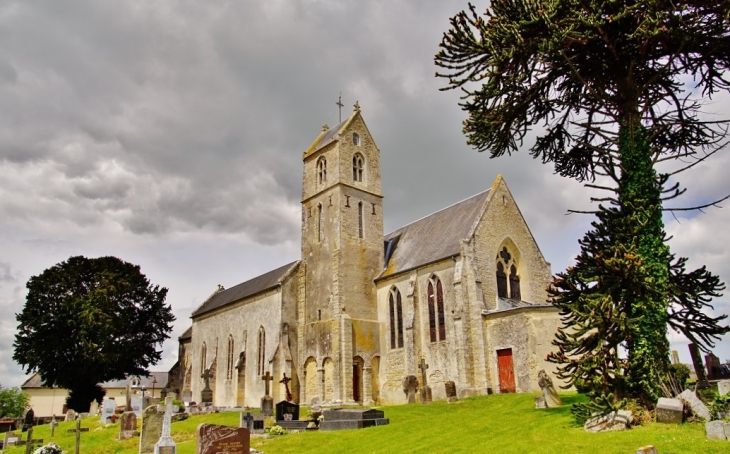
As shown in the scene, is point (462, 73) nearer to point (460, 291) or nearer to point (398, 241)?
point (460, 291)

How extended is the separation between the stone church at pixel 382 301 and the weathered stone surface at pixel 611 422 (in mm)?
11146

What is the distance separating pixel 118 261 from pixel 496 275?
31696 millimetres

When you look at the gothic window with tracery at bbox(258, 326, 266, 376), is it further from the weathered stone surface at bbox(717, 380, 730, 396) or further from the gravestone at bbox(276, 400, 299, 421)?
the weathered stone surface at bbox(717, 380, 730, 396)

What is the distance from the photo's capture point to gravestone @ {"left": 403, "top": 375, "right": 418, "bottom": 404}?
2656 cm

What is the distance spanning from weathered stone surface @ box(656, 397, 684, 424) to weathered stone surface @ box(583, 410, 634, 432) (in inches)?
23.5

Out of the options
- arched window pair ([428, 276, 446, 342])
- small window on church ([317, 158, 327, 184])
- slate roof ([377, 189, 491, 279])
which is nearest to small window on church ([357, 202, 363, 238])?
slate roof ([377, 189, 491, 279])

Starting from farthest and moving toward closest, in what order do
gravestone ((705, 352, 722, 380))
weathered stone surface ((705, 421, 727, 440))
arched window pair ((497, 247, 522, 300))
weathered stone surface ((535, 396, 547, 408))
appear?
arched window pair ((497, 247, 522, 300)) < gravestone ((705, 352, 722, 380)) < weathered stone surface ((535, 396, 547, 408)) < weathered stone surface ((705, 421, 727, 440))

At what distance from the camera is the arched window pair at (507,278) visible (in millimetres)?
29250

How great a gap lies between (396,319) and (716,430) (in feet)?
68.6

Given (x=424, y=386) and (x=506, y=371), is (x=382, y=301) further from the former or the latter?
(x=506, y=371)

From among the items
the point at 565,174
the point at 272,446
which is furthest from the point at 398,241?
the point at 272,446

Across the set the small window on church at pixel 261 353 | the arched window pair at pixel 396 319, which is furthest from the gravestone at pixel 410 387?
the small window on church at pixel 261 353

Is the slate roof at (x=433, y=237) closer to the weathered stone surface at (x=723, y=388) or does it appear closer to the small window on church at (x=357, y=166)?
the small window on church at (x=357, y=166)

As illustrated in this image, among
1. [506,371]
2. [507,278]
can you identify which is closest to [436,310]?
[507,278]
